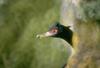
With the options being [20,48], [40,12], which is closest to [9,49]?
[20,48]

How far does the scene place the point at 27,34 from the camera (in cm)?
516

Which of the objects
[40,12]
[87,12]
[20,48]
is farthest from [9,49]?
[87,12]

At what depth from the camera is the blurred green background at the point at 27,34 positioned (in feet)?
16.0

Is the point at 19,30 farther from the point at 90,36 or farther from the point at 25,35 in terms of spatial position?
the point at 90,36

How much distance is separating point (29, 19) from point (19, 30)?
0.64 feet

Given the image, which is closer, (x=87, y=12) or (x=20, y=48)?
(x=87, y=12)

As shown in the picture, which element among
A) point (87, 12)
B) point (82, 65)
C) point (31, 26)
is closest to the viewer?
point (82, 65)

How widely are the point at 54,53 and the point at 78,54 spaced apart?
174 centimetres

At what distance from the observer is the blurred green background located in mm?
4863

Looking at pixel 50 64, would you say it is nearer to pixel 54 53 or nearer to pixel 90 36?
pixel 54 53

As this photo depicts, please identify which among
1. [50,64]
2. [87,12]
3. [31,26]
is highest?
[87,12]

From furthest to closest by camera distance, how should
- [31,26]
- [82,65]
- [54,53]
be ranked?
[31,26] < [54,53] < [82,65]

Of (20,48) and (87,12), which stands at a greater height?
(87,12)

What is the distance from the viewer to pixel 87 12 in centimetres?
338
